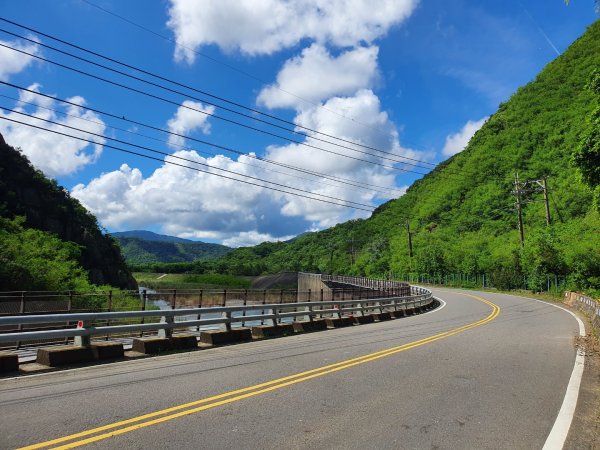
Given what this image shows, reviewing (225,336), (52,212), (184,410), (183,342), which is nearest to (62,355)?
(183,342)

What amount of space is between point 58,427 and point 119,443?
977 millimetres

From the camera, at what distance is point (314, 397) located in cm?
708

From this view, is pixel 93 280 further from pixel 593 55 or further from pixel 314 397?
pixel 593 55

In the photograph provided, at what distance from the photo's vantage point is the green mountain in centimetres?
4911

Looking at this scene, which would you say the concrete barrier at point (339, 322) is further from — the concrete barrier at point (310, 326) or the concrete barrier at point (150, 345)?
the concrete barrier at point (150, 345)

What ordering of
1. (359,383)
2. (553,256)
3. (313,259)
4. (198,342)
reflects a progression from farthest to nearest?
(313,259) → (553,256) → (198,342) → (359,383)

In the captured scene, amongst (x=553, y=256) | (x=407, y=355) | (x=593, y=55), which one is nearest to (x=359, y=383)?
(x=407, y=355)

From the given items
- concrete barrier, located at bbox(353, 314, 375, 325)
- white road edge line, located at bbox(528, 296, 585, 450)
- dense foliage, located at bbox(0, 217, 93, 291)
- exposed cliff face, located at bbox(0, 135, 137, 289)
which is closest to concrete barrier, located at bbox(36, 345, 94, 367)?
white road edge line, located at bbox(528, 296, 585, 450)

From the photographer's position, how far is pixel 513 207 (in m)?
85.5

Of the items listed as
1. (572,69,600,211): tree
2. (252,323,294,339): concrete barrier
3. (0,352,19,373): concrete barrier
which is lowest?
(252,323,294,339): concrete barrier

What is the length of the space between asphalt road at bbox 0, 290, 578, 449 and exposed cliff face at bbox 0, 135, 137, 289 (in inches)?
2055

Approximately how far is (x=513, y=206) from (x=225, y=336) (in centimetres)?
8394

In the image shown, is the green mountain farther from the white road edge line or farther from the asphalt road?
the asphalt road

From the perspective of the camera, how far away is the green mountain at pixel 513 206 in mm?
49106
